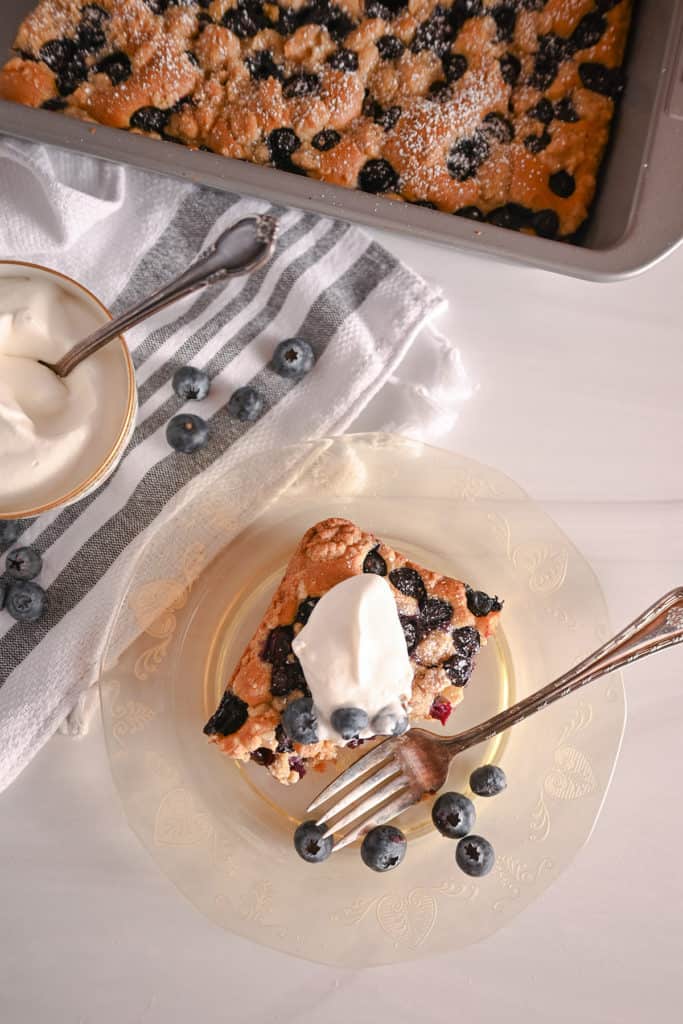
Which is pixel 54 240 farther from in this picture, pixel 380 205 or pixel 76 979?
pixel 76 979

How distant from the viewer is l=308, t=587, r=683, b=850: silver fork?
144 centimetres

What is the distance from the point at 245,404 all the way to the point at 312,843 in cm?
74

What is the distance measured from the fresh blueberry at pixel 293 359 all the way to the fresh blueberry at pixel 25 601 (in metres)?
0.56

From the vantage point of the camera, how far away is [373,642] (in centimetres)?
130

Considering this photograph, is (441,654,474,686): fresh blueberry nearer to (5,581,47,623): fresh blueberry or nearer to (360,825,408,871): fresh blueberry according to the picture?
(360,825,408,871): fresh blueberry

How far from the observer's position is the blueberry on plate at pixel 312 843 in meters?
1.42

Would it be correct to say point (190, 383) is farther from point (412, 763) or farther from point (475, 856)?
point (475, 856)

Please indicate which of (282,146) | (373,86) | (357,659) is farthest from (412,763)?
(373,86)

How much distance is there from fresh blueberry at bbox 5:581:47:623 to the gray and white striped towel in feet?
0.11

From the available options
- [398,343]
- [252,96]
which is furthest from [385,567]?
[252,96]

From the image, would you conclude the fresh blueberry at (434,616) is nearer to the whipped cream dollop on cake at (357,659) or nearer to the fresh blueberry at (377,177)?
the whipped cream dollop on cake at (357,659)

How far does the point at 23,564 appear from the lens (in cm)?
151

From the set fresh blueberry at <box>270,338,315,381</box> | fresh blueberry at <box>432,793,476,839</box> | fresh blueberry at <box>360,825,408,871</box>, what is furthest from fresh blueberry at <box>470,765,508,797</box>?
fresh blueberry at <box>270,338,315,381</box>

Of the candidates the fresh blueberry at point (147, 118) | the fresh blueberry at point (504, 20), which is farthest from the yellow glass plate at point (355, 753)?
the fresh blueberry at point (504, 20)
